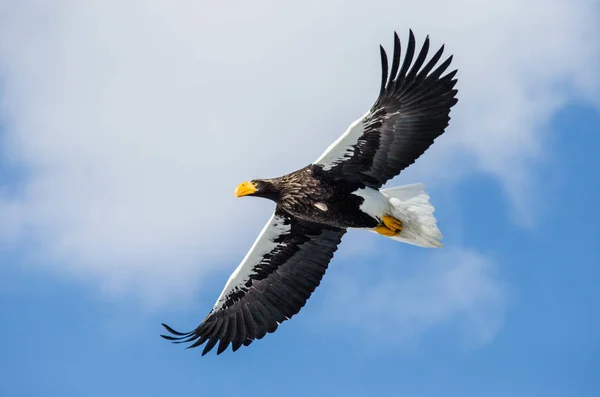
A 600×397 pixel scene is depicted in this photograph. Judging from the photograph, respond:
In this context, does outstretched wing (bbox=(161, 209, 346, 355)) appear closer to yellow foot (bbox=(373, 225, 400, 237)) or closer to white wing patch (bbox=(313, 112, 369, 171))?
yellow foot (bbox=(373, 225, 400, 237))

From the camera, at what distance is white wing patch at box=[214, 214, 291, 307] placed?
14.5m

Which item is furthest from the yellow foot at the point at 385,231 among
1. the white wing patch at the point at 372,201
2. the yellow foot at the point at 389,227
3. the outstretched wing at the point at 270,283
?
the outstretched wing at the point at 270,283

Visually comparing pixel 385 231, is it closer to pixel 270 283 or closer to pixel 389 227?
pixel 389 227

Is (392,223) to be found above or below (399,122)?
below

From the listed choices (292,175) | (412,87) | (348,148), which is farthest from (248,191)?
(412,87)

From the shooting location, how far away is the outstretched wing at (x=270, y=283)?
14555 millimetres

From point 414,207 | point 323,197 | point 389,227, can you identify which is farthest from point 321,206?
point 414,207

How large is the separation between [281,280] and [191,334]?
144 cm

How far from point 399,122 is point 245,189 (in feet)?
7.35

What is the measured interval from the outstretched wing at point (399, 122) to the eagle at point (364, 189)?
0.5 inches

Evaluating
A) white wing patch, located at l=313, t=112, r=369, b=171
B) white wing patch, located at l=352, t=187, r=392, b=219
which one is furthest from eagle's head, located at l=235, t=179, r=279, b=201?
white wing patch, located at l=352, t=187, r=392, b=219

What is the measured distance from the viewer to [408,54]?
43.2 ft

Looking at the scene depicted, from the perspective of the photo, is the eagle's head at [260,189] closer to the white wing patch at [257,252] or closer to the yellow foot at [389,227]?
the white wing patch at [257,252]

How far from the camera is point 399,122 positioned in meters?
13.3
